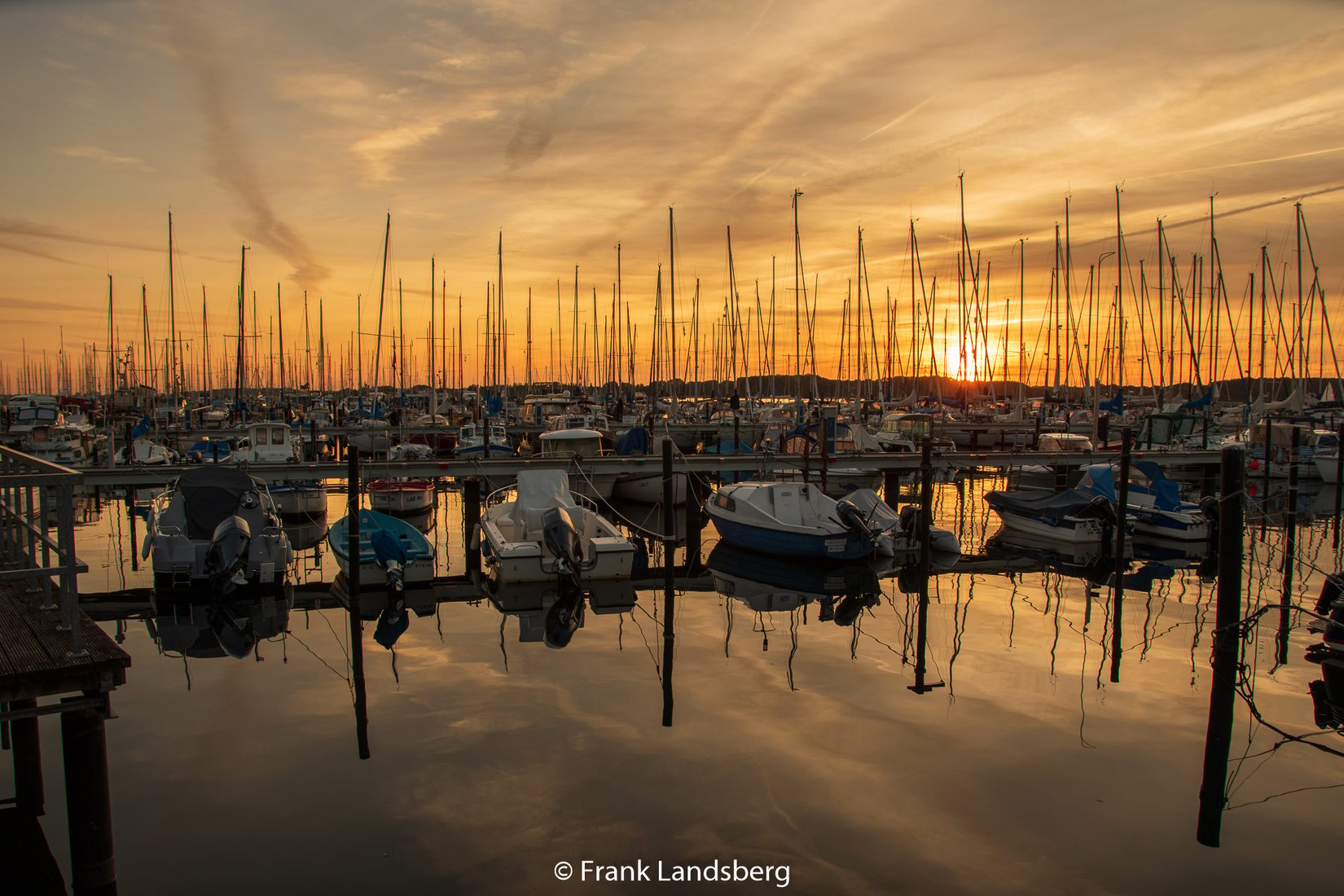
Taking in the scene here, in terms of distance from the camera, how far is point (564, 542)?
63.7 feet

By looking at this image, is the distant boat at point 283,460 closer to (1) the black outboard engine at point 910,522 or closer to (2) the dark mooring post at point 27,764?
(1) the black outboard engine at point 910,522

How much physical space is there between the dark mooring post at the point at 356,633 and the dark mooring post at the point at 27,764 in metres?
3.16

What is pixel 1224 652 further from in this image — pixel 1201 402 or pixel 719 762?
pixel 1201 402

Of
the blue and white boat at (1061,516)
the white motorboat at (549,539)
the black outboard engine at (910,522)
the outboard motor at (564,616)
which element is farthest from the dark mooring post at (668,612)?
the blue and white boat at (1061,516)

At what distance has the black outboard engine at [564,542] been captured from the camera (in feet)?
63.5

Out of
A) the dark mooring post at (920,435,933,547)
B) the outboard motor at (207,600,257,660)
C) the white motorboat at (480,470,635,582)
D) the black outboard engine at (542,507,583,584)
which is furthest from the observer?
the white motorboat at (480,470,635,582)

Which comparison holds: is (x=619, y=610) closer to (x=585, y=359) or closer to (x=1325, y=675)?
(x=1325, y=675)

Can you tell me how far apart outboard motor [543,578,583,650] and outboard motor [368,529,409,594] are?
357 cm

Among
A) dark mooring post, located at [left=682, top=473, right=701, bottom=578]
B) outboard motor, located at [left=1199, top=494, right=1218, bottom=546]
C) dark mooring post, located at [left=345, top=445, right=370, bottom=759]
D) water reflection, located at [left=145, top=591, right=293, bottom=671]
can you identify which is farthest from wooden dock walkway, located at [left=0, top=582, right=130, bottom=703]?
outboard motor, located at [left=1199, top=494, right=1218, bottom=546]

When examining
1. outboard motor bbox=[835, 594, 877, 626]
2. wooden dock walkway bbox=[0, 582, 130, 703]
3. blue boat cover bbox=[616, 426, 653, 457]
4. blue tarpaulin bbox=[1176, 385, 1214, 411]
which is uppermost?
blue tarpaulin bbox=[1176, 385, 1214, 411]

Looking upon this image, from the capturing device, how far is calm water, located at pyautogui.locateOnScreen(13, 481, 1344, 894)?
8352 mm

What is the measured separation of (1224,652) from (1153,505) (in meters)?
19.1

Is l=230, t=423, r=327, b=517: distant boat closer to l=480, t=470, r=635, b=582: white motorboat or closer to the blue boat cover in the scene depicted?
l=480, t=470, r=635, b=582: white motorboat

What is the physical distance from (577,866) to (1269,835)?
22.6 ft
